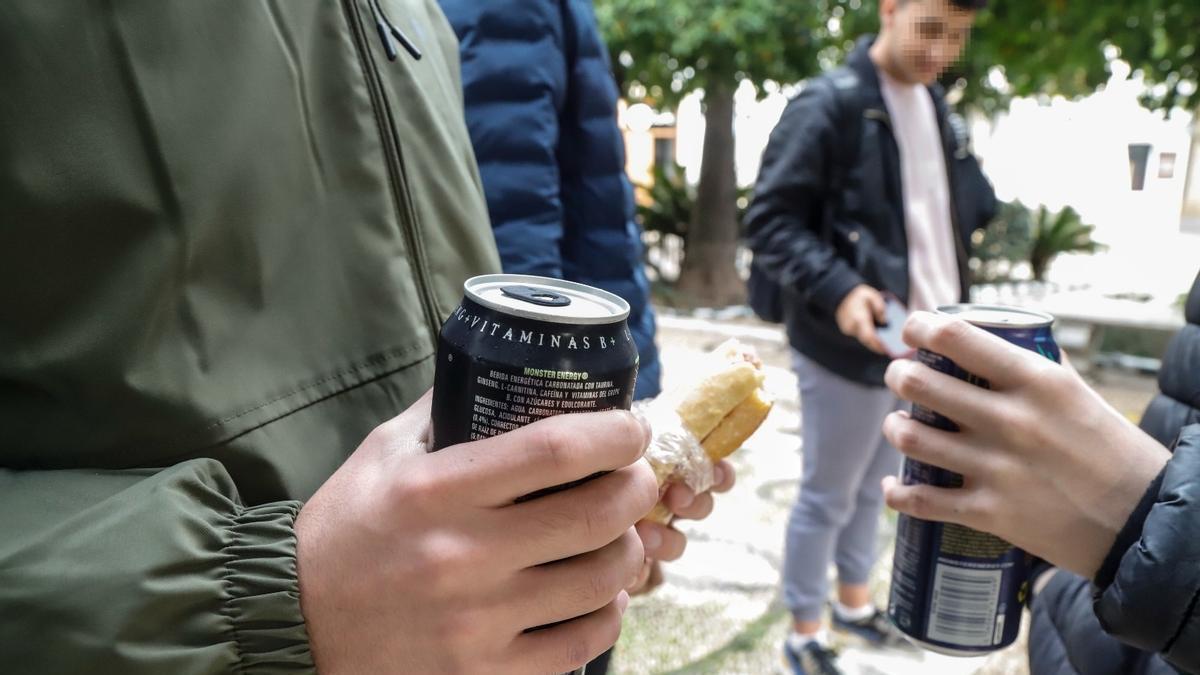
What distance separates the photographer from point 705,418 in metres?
1.11

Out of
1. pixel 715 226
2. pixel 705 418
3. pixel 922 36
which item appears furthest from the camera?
pixel 715 226

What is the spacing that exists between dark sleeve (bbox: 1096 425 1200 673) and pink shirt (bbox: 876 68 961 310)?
1788mm

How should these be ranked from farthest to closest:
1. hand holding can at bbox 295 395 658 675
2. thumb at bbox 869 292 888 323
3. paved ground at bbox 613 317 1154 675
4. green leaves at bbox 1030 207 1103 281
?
green leaves at bbox 1030 207 1103 281 < paved ground at bbox 613 317 1154 675 < thumb at bbox 869 292 888 323 < hand holding can at bbox 295 395 658 675

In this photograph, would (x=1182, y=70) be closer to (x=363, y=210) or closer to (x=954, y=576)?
(x=954, y=576)

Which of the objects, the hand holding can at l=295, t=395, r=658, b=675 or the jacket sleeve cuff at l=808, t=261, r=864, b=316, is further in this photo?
the jacket sleeve cuff at l=808, t=261, r=864, b=316

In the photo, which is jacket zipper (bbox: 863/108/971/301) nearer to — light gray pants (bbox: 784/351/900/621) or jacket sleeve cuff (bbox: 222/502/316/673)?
light gray pants (bbox: 784/351/900/621)

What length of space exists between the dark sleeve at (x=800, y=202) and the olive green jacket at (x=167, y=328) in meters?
1.93

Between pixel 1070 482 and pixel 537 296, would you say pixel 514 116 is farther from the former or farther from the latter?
pixel 1070 482

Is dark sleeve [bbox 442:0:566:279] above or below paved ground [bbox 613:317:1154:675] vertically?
above

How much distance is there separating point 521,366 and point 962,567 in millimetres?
781

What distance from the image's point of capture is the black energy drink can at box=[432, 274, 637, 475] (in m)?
0.74

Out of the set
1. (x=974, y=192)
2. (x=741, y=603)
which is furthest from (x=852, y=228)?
(x=741, y=603)

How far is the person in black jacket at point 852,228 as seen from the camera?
2.67 metres

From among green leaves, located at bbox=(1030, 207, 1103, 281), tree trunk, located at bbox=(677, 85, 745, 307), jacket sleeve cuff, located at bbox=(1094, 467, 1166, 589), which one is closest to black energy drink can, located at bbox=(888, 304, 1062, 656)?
jacket sleeve cuff, located at bbox=(1094, 467, 1166, 589)
